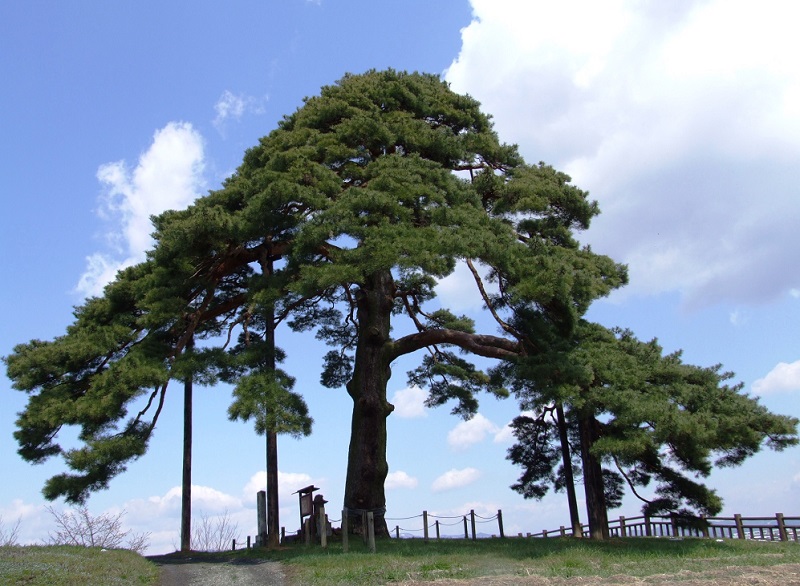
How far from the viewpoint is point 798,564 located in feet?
30.8

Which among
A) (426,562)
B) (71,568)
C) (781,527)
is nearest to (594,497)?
(781,527)

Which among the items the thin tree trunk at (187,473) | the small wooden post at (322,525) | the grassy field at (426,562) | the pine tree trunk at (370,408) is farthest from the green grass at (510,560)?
the thin tree trunk at (187,473)

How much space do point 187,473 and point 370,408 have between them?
425cm

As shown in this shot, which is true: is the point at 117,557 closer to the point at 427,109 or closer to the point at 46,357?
the point at 46,357

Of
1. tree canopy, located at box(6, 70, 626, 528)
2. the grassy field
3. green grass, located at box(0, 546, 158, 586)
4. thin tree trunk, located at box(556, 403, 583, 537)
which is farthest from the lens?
thin tree trunk, located at box(556, 403, 583, 537)

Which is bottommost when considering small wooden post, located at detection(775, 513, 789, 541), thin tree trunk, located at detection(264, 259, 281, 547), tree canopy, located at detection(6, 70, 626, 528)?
small wooden post, located at detection(775, 513, 789, 541)

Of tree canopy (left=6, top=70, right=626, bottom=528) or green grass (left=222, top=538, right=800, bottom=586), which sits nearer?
green grass (left=222, top=538, right=800, bottom=586)

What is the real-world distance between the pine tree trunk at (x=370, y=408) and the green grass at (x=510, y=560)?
175 cm

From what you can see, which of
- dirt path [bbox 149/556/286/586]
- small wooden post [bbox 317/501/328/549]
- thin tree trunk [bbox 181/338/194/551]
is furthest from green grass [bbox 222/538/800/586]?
thin tree trunk [bbox 181/338/194/551]

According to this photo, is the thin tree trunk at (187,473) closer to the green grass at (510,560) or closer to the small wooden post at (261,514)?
the small wooden post at (261,514)

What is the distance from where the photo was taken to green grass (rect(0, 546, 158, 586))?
8.30m

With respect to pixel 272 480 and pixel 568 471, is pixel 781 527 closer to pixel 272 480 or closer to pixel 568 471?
pixel 568 471

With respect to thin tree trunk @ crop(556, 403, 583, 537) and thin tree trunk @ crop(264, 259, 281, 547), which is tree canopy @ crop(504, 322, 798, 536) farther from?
thin tree trunk @ crop(264, 259, 281, 547)

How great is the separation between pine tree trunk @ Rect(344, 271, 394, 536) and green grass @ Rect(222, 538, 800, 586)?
1.75 m
